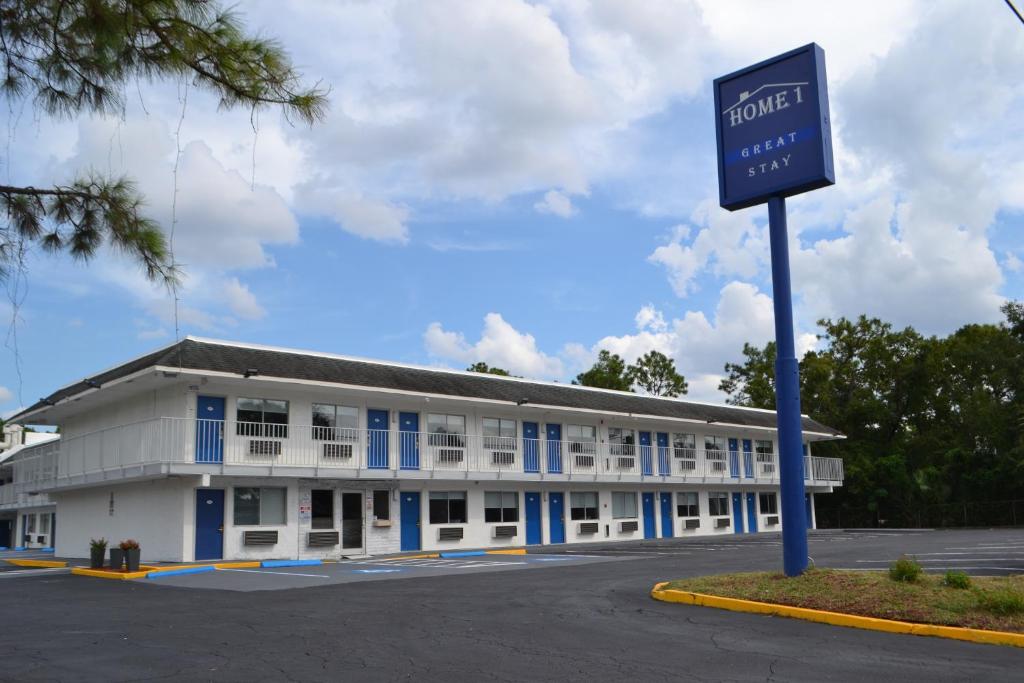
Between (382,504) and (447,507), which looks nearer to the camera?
(382,504)

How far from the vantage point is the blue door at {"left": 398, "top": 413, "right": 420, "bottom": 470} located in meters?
29.6

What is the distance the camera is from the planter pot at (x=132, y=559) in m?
21.0

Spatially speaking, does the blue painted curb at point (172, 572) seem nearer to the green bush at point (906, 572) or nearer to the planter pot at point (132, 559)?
the planter pot at point (132, 559)

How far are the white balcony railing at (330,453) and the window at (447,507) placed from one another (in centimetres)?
122

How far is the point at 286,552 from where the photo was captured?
26.7m

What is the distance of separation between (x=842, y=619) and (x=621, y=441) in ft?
87.3

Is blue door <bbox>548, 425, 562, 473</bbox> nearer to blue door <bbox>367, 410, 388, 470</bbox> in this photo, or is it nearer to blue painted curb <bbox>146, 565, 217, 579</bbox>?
blue door <bbox>367, 410, 388, 470</bbox>

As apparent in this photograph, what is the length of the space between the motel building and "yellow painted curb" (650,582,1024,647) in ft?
50.2

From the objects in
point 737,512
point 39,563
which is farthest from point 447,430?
point 737,512

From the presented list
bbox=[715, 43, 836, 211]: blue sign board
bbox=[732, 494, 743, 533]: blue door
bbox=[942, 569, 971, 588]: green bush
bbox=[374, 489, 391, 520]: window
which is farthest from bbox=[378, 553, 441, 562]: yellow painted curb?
bbox=[732, 494, 743, 533]: blue door

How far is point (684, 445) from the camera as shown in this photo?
40719mm

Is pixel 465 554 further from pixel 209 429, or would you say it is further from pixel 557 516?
pixel 209 429

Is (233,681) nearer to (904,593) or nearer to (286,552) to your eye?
(904,593)

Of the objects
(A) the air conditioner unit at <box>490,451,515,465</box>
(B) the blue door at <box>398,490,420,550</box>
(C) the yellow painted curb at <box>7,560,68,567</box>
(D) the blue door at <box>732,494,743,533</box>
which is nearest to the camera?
(C) the yellow painted curb at <box>7,560,68,567</box>
